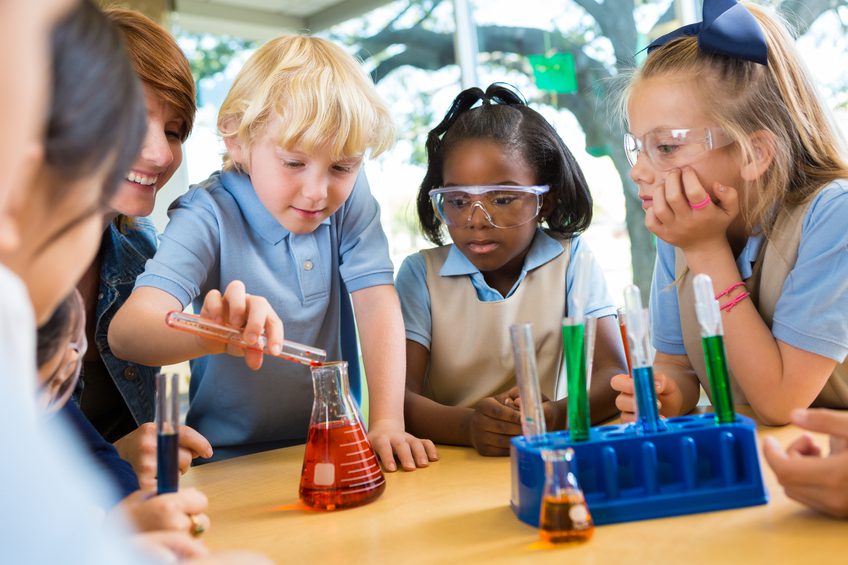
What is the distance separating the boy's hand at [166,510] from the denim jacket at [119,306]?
0.84 meters

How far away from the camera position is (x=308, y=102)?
145 centimetres

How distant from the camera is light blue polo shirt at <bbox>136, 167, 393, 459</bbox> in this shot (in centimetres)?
160

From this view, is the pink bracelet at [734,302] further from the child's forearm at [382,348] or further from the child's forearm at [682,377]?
the child's forearm at [382,348]

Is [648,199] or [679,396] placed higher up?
[648,199]

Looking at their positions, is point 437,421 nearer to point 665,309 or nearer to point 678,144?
point 665,309

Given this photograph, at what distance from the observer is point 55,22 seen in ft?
1.51

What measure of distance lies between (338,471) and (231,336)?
0.80ft

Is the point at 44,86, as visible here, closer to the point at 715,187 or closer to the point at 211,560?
the point at 211,560

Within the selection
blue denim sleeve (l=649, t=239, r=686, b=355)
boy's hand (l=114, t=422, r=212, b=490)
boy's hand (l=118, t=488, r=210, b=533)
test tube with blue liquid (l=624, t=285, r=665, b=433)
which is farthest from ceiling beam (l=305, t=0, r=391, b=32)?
boy's hand (l=118, t=488, r=210, b=533)

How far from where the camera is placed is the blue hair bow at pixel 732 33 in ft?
4.58

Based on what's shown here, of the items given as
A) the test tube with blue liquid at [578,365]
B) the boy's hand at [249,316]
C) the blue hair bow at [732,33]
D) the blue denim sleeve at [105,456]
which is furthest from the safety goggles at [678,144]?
the blue denim sleeve at [105,456]

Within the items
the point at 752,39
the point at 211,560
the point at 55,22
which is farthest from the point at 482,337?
the point at 55,22

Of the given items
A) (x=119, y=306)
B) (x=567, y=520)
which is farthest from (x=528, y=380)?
(x=119, y=306)

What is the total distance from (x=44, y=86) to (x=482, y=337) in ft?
4.50
